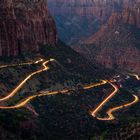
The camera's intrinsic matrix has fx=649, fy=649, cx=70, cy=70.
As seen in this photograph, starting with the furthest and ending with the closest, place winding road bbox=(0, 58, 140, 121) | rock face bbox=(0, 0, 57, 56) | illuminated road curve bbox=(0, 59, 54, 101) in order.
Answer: rock face bbox=(0, 0, 57, 56) < illuminated road curve bbox=(0, 59, 54, 101) < winding road bbox=(0, 58, 140, 121)

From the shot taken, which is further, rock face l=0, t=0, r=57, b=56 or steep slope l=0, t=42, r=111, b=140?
rock face l=0, t=0, r=57, b=56

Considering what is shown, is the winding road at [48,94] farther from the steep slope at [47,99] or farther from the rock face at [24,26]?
the rock face at [24,26]

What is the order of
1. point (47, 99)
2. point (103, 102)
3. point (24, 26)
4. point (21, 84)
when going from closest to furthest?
point (47, 99)
point (21, 84)
point (103, 102)
point (24, 26)

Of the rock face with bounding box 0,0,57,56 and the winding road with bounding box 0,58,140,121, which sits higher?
the rock face with bounding box 0,0,57,56

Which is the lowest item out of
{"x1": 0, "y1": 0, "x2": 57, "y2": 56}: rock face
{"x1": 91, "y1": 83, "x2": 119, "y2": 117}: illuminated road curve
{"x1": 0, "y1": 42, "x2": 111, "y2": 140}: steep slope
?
{"x1": 91, "y1": 83, "x2": 119, "y2": 117}: illuminated road curve

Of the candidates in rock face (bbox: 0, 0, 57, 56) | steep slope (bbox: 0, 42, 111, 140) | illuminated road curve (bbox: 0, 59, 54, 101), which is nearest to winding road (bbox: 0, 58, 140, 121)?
illuminated road curve (bbox: 0, 59, 54, 101)

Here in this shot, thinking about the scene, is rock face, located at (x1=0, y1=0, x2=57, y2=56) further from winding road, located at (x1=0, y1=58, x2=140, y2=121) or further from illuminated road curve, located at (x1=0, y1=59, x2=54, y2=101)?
illuminated road curve, located at (x1=0, y1=59, x2=54, y2=101)

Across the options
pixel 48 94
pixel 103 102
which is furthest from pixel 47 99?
pixel 103 102

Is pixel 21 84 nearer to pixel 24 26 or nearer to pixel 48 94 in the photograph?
pixel 48 94
